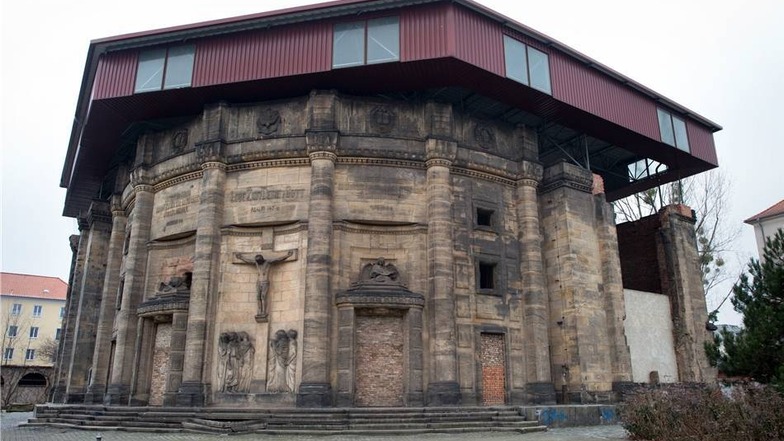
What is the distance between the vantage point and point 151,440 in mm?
14859

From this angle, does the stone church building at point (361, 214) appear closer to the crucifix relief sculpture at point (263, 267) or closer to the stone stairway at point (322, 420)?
the crucifix relief sculpture at point (263, 267)

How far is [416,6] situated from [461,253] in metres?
8.90

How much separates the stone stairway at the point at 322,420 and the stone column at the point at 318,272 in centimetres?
136

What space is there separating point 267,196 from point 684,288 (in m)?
20.2

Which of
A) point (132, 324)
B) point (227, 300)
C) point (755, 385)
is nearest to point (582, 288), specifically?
point (755, 385)

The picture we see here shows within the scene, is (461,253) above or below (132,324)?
above

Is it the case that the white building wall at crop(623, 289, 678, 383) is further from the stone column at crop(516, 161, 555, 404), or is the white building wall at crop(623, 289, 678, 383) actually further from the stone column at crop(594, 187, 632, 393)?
the stone column at crop(516, 161, 555, 404)

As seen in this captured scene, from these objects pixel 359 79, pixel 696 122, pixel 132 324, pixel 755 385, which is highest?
pixel 696 122

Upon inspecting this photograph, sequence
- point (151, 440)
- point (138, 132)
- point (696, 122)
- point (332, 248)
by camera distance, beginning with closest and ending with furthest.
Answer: point (151, 440) → point (332, 248) → point (138, 132) → point (696, 122)

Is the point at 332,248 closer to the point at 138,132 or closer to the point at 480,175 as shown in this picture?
the point at 480,175

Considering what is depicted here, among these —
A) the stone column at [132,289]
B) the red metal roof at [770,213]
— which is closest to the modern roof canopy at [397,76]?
the stone column at [132,289]

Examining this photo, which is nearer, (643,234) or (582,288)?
(582,288)

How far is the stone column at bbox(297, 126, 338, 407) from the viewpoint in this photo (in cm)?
1886

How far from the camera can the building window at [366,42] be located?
20.8 meters
